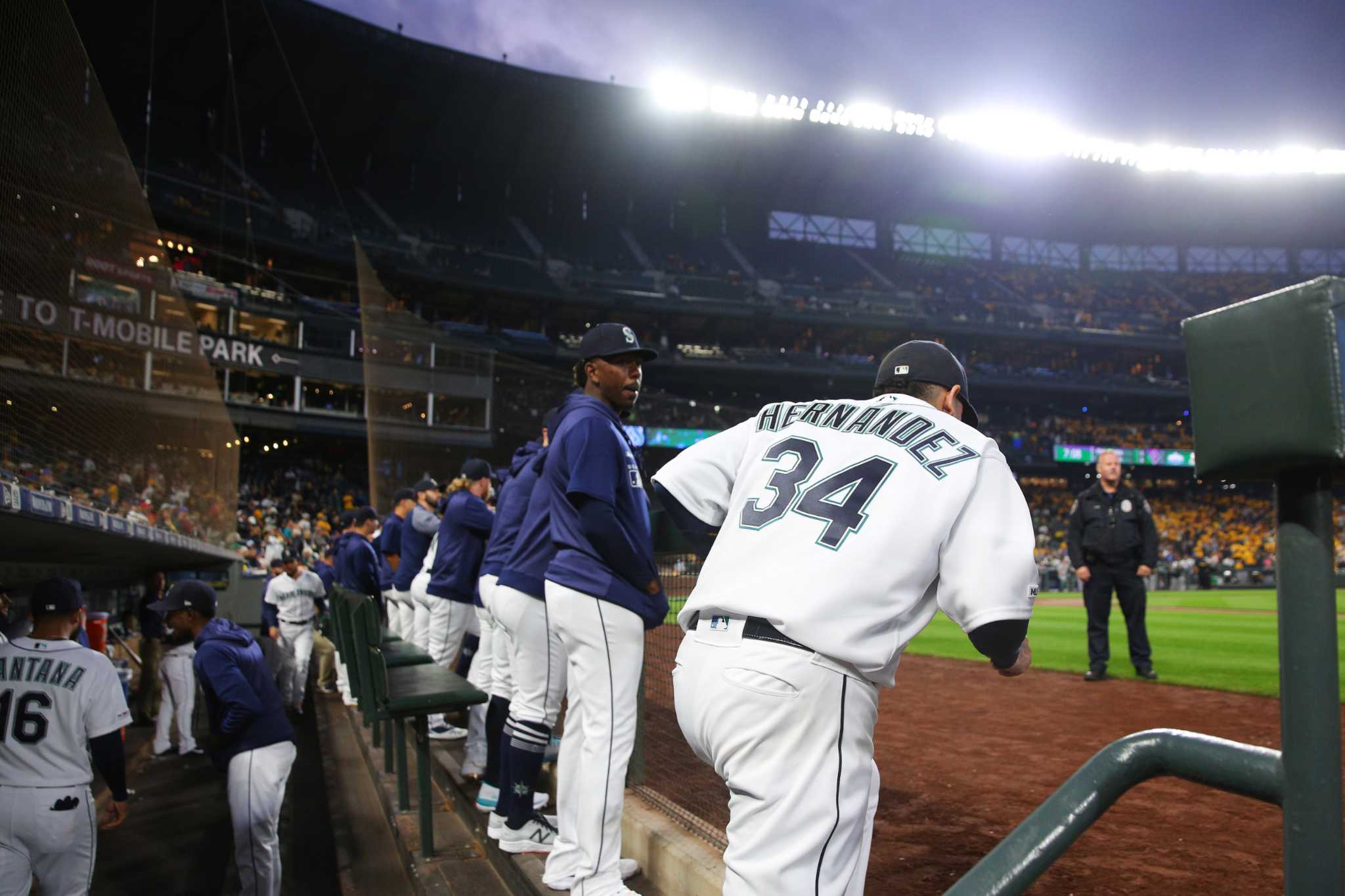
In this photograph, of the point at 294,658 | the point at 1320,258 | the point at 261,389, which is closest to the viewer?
the point at 294,658

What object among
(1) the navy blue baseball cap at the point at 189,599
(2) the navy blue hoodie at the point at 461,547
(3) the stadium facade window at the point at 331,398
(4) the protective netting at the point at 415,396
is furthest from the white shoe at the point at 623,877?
(3) the stadium facade window at the point at 331,398

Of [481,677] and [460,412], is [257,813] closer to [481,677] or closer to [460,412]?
[481,677]

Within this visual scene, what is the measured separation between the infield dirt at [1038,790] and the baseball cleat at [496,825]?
0.54 m

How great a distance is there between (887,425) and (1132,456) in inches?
1541

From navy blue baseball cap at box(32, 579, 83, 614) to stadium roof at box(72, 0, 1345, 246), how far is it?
78.0ft

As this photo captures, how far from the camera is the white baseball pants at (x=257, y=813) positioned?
4.11m

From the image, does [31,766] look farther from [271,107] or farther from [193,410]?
[271,107]

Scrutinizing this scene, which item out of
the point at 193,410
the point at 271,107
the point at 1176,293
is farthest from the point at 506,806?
the point at 1176,293

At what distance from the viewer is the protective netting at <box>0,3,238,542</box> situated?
3834mm

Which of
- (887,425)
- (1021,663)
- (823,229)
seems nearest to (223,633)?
(887,425)

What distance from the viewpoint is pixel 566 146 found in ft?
111

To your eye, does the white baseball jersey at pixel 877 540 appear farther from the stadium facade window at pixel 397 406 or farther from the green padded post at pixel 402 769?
the stadium facade window at pixel 397 406

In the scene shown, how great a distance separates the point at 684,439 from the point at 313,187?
89.5ft

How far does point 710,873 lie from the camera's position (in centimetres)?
263
